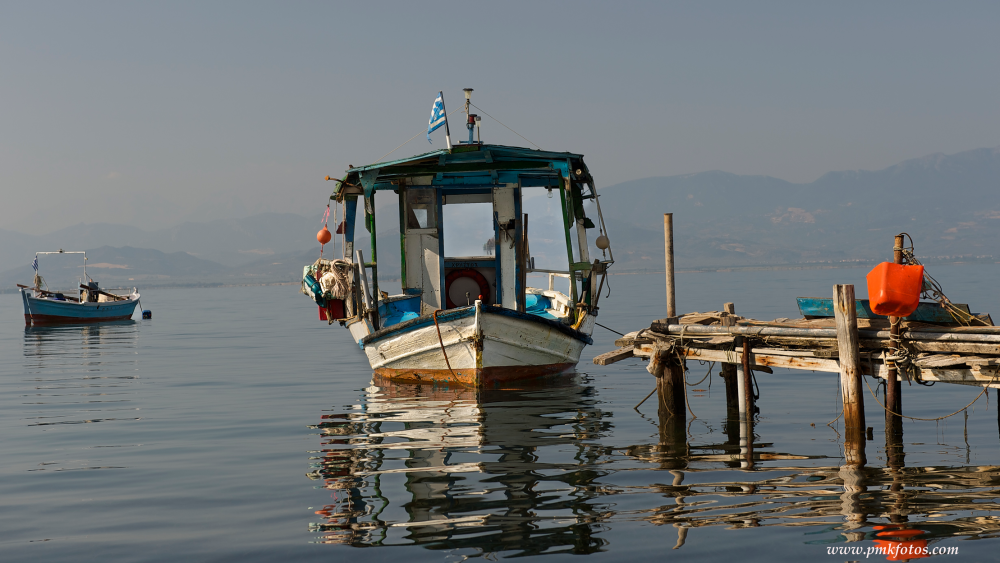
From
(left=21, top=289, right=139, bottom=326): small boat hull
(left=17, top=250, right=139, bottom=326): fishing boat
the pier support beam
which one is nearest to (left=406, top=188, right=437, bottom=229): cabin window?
the pier support beam

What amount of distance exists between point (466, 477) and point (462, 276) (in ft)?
31.9

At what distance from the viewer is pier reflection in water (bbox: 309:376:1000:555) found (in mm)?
7496

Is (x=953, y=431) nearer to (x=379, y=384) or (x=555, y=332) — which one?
(x=555, y=332)

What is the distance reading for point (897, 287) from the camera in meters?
9.84

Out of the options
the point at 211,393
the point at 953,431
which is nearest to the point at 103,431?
the point at 211,393

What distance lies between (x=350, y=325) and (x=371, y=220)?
2435 mm

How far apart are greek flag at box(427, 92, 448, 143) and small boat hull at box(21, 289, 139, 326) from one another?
3703cm

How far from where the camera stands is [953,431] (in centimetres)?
1195

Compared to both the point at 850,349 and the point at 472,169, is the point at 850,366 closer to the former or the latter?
the point at 850,349

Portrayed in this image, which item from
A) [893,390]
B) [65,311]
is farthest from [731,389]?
[65,311]

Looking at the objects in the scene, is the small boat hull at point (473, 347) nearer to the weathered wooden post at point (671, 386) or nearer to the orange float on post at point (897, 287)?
the weathered wooden post at point (671, 386)

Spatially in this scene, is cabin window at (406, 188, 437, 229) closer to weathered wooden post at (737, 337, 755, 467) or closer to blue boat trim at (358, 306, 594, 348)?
blue boat trim at (358, 306, 594, 348)

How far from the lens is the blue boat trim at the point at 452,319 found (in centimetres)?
1562

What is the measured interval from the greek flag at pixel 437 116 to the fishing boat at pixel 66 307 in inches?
1347
